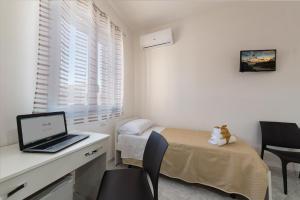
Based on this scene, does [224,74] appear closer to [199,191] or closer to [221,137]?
[221,137]

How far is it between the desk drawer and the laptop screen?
0.34 metres

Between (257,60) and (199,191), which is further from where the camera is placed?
(257,60)

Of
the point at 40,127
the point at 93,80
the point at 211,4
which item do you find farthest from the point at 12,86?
the point at 211,4

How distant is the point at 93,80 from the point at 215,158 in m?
1.82

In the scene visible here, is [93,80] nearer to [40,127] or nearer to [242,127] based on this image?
[40,127]

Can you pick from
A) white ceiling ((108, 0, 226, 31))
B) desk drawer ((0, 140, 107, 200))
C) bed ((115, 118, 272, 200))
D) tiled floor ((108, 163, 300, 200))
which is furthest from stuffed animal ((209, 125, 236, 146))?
white ceiling ((108, 0, 226, 31))

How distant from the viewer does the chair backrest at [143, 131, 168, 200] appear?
1.02 m

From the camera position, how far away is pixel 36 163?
2.96 feet

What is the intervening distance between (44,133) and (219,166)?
1.83m

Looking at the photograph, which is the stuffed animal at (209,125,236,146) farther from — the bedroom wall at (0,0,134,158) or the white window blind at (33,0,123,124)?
the bedroom wall at (0,0,134,158)

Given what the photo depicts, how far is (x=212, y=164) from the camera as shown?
1.81 meters

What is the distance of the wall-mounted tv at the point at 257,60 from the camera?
230 centimetres

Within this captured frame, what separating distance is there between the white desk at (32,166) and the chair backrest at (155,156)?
0.52m

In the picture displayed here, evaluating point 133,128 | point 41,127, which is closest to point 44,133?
point 41,127
